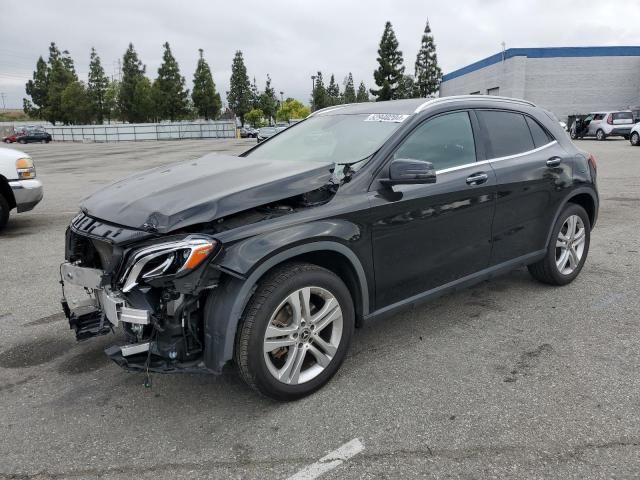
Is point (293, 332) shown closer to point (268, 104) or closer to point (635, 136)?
point (635, 136)

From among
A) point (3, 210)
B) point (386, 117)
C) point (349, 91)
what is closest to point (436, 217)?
point (386, 117)

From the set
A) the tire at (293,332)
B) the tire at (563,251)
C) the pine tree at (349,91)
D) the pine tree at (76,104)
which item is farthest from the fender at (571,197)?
the pine tree at (349,91)

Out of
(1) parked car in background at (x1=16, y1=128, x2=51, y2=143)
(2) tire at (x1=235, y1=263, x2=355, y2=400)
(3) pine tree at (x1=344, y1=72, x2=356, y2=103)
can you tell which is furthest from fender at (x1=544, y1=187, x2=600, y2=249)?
(3) pine tree at (x1=344, y1=72, x2=356, y2=103)

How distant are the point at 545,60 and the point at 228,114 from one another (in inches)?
2483

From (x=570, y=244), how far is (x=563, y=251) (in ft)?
0.33

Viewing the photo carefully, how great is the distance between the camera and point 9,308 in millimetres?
4461

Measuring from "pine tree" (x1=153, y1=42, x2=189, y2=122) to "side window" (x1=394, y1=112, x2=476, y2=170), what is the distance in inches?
2809

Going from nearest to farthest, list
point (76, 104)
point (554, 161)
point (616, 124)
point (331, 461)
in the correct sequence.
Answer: point (331, 461), point (554, 161), point (616, 124), point (76, 104)

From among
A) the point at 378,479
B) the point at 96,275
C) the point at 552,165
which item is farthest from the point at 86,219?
the point at 552,165

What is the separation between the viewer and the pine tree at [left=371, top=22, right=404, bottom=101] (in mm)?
68875

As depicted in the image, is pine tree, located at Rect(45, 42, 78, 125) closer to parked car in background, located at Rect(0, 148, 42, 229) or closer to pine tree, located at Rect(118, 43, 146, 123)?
pine tree, located at Rect(118, 43, 146, 123)

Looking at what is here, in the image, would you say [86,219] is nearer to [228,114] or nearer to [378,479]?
[378,479]

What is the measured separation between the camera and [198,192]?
2.79 m

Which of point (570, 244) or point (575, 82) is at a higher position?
point (575, 82)
